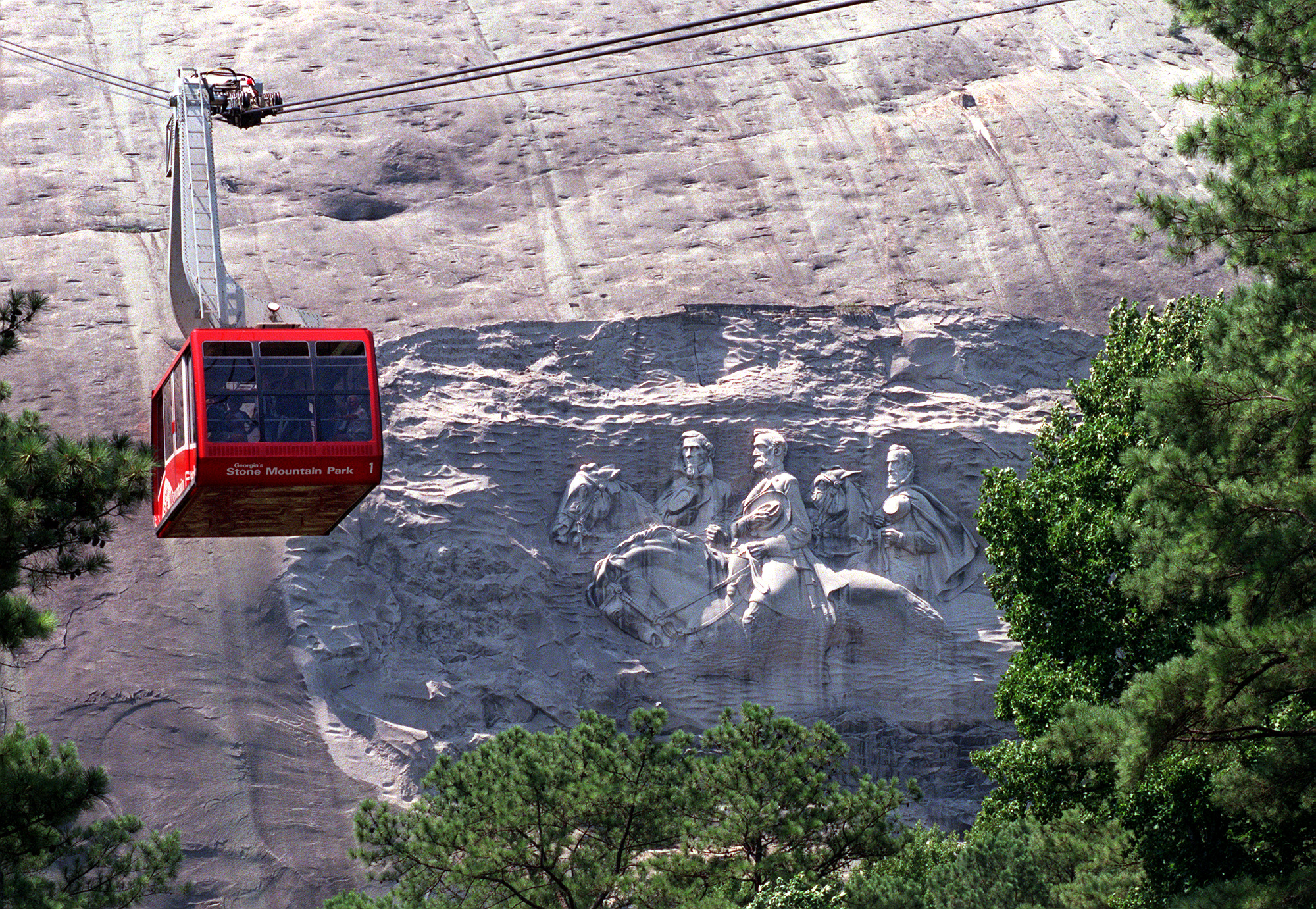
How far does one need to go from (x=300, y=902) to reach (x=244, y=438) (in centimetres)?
1352

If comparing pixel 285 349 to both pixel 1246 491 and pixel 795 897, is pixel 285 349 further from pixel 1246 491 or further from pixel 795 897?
pixel 1246 491

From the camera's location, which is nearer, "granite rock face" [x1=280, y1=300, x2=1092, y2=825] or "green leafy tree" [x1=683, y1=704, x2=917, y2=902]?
"green leafy tree" [x1=683, y1=704, x2=917, y2=902]

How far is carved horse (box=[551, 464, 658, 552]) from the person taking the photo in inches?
1396

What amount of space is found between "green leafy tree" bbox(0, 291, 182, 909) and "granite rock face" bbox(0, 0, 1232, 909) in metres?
14.4

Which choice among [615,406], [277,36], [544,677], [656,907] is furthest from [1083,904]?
[277,36]

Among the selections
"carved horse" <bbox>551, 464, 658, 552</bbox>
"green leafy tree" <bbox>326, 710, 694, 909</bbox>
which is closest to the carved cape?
"carved horse" <bbox>551, 464, 658, 552</bbox>

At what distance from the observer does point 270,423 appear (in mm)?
19906

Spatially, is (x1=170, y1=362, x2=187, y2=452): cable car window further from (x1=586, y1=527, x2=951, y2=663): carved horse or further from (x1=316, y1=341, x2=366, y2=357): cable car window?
(x1=586, y1=527, x2=951, y2=663): carved horse

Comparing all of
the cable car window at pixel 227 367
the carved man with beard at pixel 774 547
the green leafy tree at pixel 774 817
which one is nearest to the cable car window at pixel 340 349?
the cable car window at pixel 227 367

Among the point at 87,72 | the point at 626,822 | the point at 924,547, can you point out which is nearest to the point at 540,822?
the point at 626,822

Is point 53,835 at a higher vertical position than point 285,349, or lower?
lower

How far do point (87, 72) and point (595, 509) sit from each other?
18416mm

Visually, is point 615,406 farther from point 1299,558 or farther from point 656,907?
point 1299,558

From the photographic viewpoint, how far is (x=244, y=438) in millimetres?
19812
